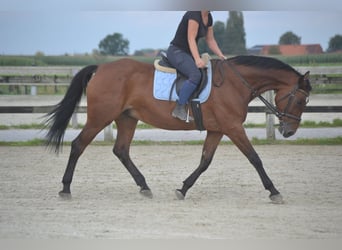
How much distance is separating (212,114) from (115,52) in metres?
9.07

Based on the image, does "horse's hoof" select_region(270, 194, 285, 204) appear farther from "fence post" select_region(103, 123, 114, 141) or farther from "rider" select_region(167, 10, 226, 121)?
"fence post" select_region(103, 123, 114, 141)

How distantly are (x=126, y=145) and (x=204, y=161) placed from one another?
92 cm

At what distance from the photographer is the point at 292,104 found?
20.7ft

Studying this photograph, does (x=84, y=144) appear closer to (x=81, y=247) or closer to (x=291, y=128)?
(x=291, y=128)

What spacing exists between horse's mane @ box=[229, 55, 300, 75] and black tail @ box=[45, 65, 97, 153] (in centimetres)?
162

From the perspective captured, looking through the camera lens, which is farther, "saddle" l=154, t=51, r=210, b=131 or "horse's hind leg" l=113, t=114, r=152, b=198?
"horse's hind leg" l=113, t=114, r=152, b=198

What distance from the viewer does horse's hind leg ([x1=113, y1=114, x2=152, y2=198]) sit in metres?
6.67

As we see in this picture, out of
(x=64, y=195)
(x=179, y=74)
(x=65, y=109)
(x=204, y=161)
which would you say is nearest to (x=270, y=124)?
(x=204, y=161)

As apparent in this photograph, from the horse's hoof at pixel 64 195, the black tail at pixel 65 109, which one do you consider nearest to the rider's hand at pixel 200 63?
the black tail at pixel 65 109

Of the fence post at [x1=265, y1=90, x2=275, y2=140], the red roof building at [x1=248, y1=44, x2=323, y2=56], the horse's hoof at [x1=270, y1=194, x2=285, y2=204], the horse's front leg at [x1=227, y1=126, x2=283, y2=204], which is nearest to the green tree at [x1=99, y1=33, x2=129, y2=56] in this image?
the red roof building at [x1=248, y1=44, x2=323, y2=56]

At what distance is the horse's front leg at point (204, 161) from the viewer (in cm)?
641

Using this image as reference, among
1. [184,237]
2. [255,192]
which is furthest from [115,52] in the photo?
[184,237]

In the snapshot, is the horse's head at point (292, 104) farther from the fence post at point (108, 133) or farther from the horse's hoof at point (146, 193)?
the fence post at point (108, 133)

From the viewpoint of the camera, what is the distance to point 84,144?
21.1 ft
